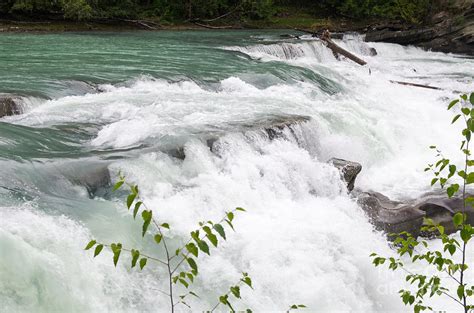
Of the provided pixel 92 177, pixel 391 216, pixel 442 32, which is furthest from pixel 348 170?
pixel 442 32

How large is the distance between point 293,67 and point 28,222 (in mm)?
11084

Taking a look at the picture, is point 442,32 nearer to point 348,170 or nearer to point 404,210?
point 348,170

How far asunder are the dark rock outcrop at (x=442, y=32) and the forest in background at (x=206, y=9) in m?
1.32

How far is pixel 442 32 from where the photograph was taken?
24.5 meters

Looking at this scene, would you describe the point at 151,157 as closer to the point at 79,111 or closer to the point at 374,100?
the point at 79,111

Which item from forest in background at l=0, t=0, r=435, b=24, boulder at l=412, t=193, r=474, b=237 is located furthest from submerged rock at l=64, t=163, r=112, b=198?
forest in background at l=0, t=0, r=435, b=24

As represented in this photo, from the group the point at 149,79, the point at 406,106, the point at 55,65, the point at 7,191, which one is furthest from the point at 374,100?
the point at 7,191

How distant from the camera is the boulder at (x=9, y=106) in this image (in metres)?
8.73

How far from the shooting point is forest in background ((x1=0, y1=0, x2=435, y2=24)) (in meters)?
24.7

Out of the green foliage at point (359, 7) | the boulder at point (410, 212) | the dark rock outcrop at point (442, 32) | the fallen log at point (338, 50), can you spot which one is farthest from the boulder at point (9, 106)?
the green foliage at point (359, 7)

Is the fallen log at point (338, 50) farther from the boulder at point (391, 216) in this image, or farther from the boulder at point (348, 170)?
the boulder at point (391, 216)

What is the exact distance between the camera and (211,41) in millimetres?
21094

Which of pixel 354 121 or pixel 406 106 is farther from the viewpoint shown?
pixel 406 106

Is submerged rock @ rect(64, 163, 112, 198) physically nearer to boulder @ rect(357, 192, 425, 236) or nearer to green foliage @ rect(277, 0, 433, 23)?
boulder @ rect(357, 192, 425, 236)
